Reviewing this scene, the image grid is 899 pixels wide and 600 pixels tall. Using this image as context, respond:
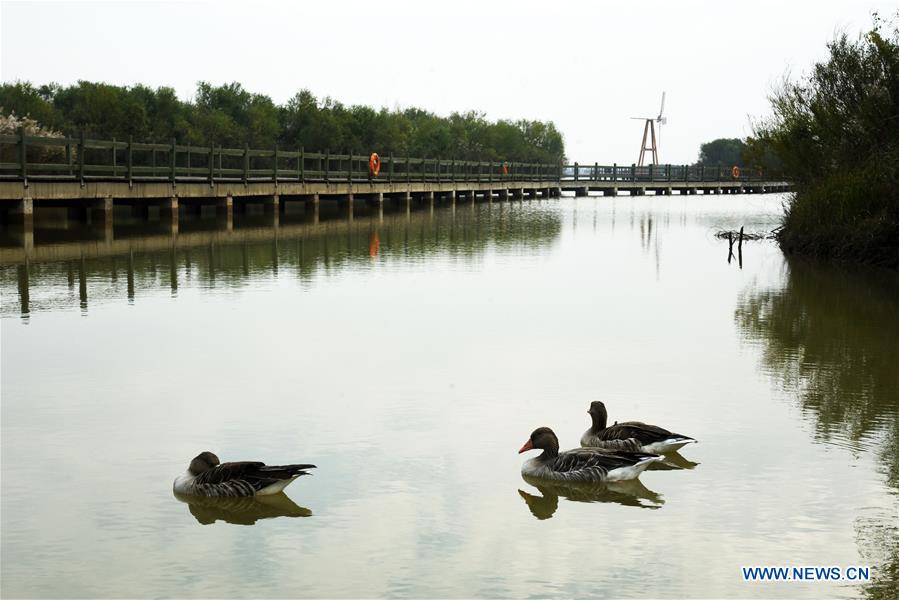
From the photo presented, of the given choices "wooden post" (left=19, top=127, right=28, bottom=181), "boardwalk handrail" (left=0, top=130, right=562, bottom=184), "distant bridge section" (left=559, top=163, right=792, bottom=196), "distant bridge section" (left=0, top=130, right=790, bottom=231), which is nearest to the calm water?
"wooden post" (left=19, top=127, right=28, bottom=181)

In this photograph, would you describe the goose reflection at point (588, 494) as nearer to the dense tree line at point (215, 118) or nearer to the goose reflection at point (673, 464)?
the goose reflection at point (673, 464)

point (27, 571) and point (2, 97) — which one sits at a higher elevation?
point (2, 97)

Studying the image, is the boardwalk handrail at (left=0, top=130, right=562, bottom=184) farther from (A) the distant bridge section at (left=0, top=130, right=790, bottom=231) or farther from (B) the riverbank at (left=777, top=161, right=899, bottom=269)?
(B) the riverbank at (left=777, top=161, right=899, bottom=269)

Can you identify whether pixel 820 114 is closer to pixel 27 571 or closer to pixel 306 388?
pixel 306 388

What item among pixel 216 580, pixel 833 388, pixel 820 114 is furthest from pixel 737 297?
pixel 216 580

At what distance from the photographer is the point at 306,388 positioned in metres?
10.6

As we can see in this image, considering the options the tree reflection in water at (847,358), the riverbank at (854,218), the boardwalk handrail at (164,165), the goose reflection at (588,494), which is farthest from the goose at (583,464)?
the boardwalk handrail at (164,165)

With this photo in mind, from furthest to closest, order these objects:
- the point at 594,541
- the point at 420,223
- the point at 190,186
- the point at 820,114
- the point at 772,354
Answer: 1. the point at 420,223
2. the point at 190,186
3. the point at 820,114
4. the point at 772,354
5. the point at 594,541

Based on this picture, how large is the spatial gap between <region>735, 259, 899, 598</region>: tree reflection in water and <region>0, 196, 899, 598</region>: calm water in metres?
0.04

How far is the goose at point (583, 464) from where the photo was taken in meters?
7.76

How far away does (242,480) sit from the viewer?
733 centimetres

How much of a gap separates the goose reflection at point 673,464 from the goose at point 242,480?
2.49m

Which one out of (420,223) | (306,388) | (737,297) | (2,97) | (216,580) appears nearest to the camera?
(216,580)

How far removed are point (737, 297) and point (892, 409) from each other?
28.0 feet
